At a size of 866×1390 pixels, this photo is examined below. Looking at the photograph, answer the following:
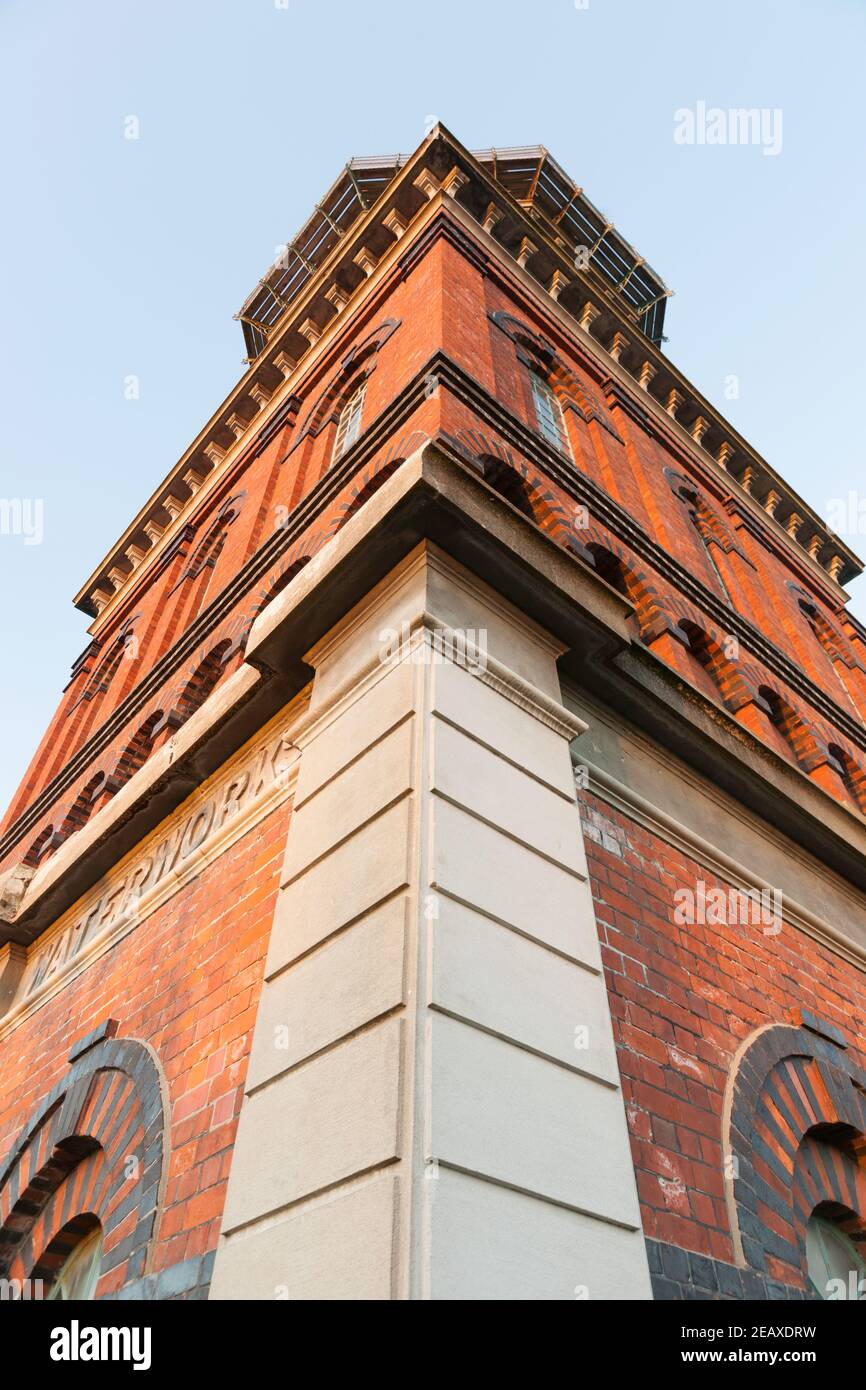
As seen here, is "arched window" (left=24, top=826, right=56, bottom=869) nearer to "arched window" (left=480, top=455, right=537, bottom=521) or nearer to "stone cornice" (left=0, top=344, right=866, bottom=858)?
"stone cornice" (left=0, top=344, right=866, bottom=858)

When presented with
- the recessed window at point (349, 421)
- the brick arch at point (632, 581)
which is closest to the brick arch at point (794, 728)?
the brick arch at point (632, 581)

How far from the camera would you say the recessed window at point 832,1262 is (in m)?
4.00

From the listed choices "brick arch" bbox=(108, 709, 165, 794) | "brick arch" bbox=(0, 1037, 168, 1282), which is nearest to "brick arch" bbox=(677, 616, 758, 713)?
"brick arch" bbox=(108, 709, 165, 794)

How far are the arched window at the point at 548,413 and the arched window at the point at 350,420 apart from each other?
1.88 meters

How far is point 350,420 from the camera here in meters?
10.2

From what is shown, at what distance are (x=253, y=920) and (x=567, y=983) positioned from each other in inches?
66.9

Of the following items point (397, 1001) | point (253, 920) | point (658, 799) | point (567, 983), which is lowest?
point (397, 1001)

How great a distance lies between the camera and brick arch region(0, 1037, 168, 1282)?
375 cm

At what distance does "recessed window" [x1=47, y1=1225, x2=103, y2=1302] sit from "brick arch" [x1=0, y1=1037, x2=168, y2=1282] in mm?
109

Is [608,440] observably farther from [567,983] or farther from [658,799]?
[567,983]

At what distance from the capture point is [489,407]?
A: 23.2 ft

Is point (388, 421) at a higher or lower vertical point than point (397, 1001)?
higher

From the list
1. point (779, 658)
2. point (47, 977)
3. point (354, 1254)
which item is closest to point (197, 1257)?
point (354, 1254)
